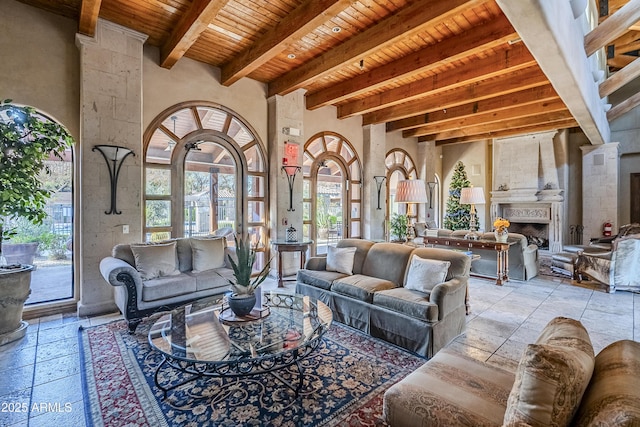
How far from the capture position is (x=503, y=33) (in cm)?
343

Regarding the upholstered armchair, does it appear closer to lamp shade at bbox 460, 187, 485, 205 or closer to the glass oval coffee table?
lamp shade at bbox 460, 187, 485, 205

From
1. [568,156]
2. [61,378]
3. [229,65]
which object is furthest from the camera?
[568,156]

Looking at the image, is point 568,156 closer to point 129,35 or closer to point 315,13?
point 315,13

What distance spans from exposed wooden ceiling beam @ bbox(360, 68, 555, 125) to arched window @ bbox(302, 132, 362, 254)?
112 centimetres

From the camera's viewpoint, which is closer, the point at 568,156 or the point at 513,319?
the point at 513,319

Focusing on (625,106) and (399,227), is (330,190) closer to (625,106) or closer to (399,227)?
(399,227)

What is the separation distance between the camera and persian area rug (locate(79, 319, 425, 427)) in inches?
77.9

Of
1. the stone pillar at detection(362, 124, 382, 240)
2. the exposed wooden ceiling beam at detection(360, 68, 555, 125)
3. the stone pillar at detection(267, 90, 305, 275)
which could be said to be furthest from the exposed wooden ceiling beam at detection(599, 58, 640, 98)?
the stone pillar at detection(267, 90, 305, 275)

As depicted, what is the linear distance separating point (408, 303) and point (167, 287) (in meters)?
2.62

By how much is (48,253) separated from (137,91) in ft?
7.87

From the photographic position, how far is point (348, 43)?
13.3 feet

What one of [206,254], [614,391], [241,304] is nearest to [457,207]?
[206,254]

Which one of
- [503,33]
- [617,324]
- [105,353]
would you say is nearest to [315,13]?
[503,33]

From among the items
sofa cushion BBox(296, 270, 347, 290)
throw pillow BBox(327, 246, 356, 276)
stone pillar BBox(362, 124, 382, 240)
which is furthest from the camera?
stone pillar BBox(362, 124, 382, 240)
